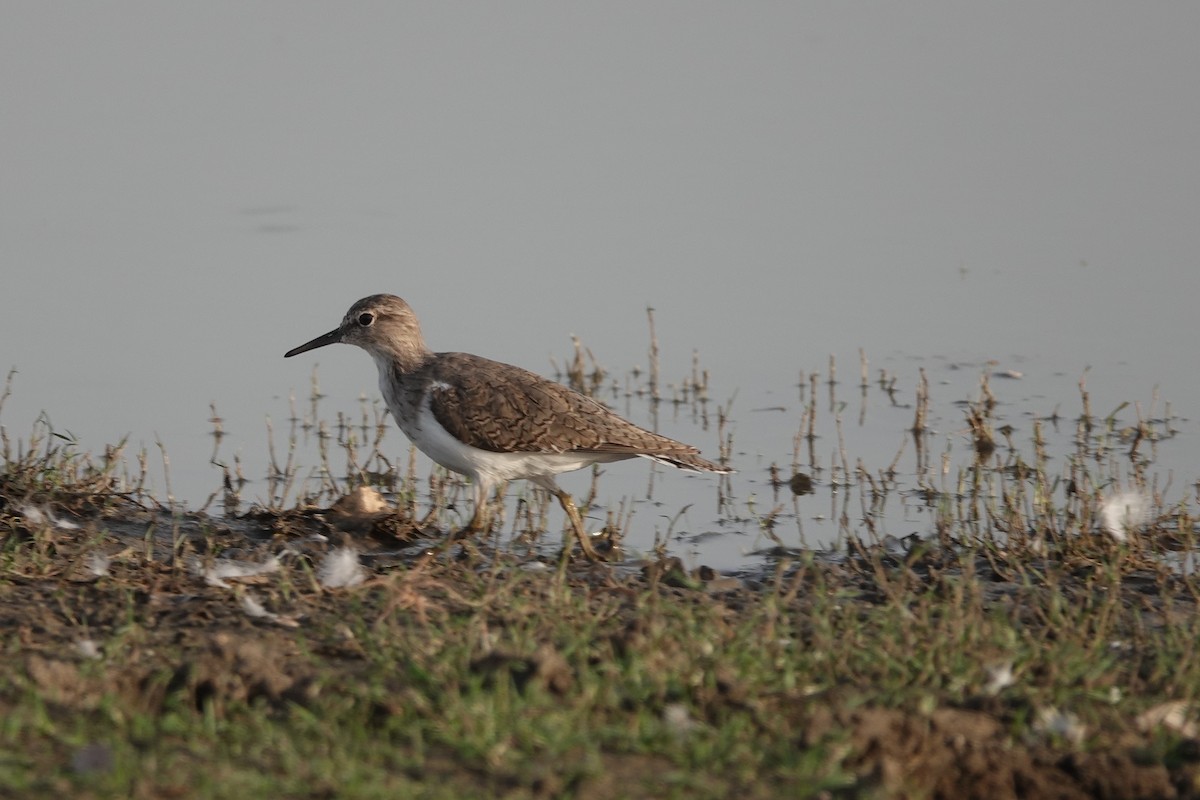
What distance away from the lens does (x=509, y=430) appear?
8242 millimetres

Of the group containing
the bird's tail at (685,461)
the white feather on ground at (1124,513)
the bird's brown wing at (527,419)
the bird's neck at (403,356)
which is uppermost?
the bird's neck at (403,356)

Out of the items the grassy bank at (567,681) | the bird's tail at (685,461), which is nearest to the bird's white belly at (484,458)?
the bird's tail at (685,461)

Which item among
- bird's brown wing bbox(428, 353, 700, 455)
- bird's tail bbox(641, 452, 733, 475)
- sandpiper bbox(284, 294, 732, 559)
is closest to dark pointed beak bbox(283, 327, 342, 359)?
sandpiper bbox(284, 294, 732, 559)

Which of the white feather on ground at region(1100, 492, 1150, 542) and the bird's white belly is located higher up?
the bird's white belly

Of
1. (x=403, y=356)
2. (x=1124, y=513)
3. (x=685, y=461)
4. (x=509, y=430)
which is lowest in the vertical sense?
(x=1124, y=513)

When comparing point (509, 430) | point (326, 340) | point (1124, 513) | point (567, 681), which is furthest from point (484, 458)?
point (567, 681)

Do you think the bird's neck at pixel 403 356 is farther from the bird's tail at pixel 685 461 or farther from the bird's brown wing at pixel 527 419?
the bird's tail at pixel 685 461

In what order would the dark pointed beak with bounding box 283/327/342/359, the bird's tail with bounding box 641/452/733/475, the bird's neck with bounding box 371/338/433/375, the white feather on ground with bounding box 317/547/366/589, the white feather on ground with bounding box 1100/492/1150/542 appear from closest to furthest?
1. the white feather on ground with bounding box 317/547/366/589
2. the white feather on ground with bounding box 1100/492/1150/542
3. the bird's tail with bounding box 641/452/733/475
4. the bird's neck with bounding box 371/338/433/375
5. the dark pointed beak with bounding box 283/327/342/359

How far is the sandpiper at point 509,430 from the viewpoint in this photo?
825cm

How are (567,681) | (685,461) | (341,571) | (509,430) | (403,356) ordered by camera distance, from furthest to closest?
1. (403,356)
2. (685,461)
3. (509,430)
4. (341,571)
5. (567,681)

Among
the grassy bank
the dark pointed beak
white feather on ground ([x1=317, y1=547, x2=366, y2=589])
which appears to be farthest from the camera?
the dark pointed beak

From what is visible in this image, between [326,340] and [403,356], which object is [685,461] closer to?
[403,356]

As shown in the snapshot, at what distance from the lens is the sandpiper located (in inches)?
A: 325

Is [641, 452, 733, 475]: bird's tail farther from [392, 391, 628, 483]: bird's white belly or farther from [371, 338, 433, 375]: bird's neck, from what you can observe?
[371, 338, 433, 375]: bird's neck
